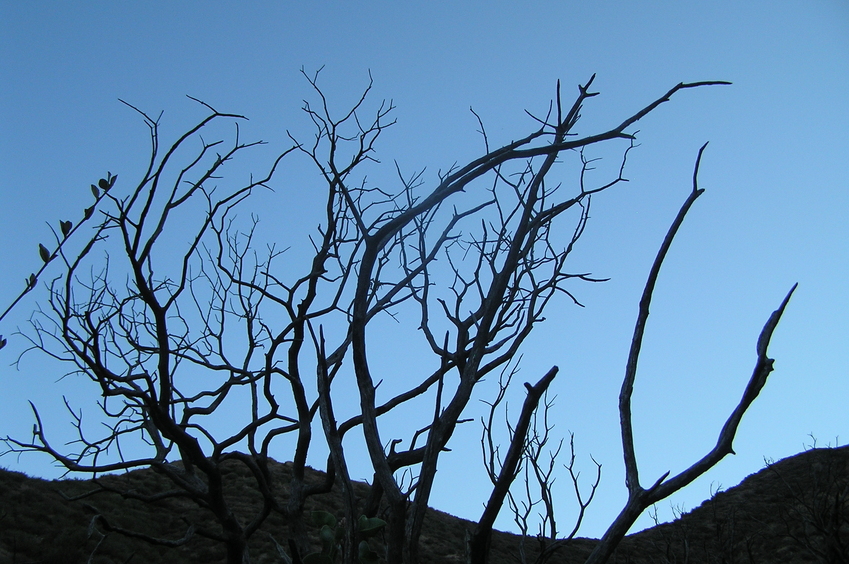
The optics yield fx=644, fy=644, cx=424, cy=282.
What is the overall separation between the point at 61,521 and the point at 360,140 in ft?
57.6

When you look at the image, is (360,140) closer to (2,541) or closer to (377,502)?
(377,502)

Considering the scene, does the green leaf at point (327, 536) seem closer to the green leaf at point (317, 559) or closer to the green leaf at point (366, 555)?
the green leaf at point (317, 559)

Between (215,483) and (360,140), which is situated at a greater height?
(360,140)

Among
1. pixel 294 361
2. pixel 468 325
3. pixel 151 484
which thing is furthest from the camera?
pixel 151 484

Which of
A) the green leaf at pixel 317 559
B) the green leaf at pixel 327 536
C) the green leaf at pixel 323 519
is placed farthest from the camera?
the green leaf at pixel 323 519

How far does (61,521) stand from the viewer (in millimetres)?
17953

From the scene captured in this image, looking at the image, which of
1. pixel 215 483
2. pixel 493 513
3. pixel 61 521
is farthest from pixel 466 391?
pixel 61 521

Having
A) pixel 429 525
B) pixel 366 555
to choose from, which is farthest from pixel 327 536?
pixel 429 525

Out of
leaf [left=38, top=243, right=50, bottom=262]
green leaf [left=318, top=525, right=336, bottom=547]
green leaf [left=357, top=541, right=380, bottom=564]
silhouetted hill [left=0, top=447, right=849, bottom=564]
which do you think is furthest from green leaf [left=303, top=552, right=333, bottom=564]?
silhouetted hill [left=0, top=447, right=849, bottom=564]

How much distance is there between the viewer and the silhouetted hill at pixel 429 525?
1432 centimetres

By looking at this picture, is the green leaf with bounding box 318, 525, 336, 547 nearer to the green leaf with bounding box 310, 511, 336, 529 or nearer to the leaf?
the green leaf with bounding box 310, 511, 336, 529

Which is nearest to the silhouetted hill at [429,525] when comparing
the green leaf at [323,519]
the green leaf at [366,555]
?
the green leaf at [323,519]

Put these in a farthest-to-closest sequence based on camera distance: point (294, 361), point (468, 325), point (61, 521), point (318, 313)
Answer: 1. point (61, 521)
2. point (318, 313)
3. point (294, 361)
4. point (468, 325)

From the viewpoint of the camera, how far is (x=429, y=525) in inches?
1082
